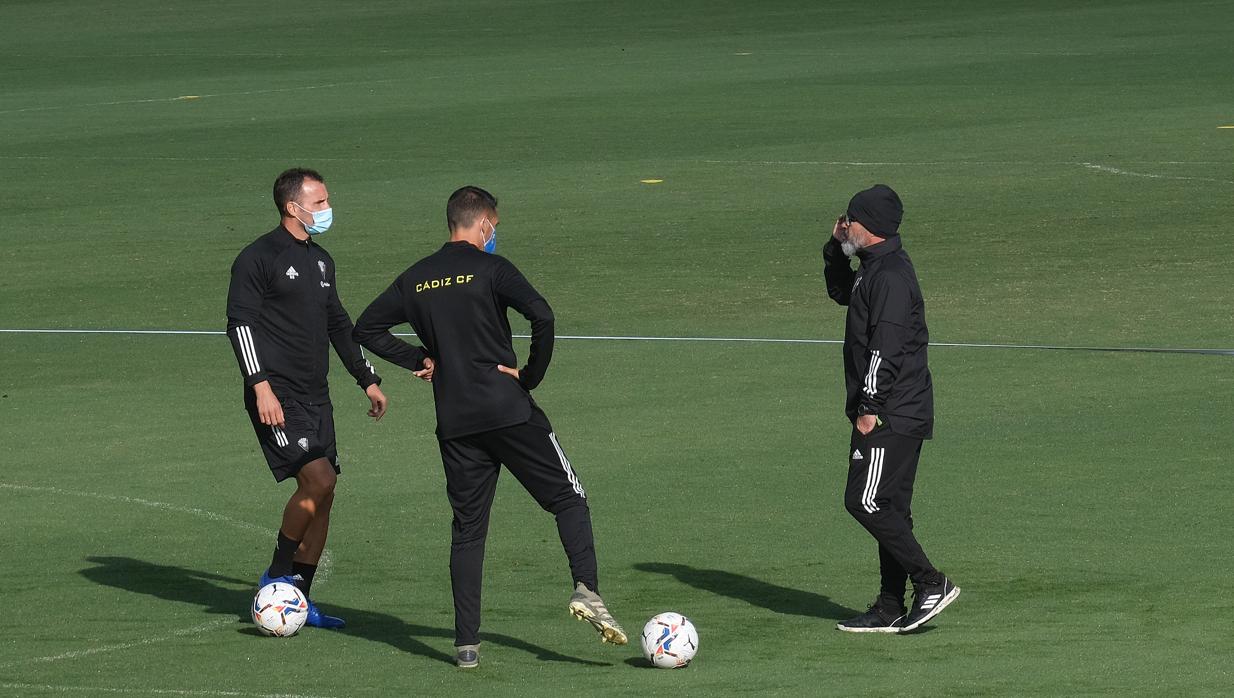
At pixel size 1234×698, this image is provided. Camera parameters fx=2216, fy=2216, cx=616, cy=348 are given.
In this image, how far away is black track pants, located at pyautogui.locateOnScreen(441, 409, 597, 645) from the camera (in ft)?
30.2

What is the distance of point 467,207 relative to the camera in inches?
364

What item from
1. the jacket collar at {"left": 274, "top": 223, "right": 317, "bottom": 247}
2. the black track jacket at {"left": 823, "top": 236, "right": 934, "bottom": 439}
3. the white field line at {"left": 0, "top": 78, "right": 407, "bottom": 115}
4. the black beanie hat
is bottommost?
the black track jacket at {"left": 823, "top": 236, "right": 934, "bottom": 439}

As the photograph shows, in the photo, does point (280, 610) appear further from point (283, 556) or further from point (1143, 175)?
point (1143, 175)

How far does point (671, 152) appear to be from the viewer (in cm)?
2897

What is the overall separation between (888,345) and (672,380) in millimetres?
6356

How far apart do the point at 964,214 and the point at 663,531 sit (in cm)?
1271

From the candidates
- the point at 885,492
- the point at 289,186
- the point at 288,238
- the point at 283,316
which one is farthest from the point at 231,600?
the point at 885,492

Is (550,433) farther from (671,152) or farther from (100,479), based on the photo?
(671,152)

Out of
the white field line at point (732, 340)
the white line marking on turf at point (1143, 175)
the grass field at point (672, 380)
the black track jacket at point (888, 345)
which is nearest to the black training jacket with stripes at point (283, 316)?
the grass field at point (672, 380)

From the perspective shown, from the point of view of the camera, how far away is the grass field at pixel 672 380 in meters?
9.64

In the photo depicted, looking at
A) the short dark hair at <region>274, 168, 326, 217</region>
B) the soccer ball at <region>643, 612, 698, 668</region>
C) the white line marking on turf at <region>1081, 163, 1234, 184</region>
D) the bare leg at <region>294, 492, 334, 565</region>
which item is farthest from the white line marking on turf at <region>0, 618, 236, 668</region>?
the white line marking on turf at <region>1081, 163, 1234, 184</region>

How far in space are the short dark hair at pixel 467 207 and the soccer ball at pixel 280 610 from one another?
1814mm

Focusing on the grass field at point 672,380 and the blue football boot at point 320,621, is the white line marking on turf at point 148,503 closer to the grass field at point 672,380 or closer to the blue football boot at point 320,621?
the grass field at point 672,380

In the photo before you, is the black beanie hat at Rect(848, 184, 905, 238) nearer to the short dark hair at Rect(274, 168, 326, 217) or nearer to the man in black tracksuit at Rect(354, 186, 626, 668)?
the man in black tracksuit at Rect(354, 186, 626, 668)
